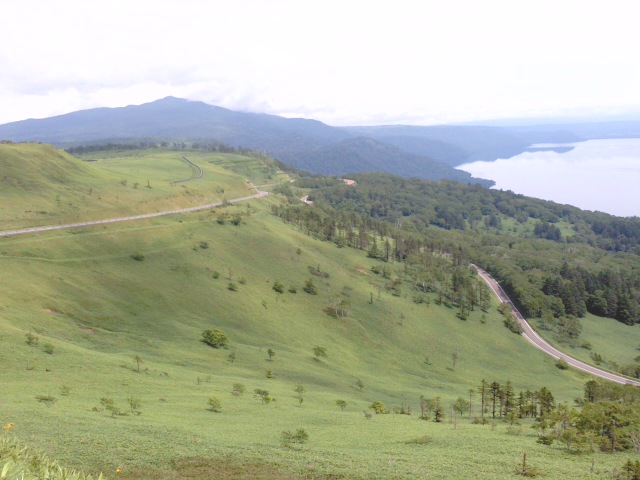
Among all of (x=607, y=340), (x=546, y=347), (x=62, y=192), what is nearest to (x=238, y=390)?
(x=62, y=192)

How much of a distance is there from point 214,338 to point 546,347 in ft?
346

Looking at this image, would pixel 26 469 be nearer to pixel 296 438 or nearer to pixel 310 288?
pixel 296 438

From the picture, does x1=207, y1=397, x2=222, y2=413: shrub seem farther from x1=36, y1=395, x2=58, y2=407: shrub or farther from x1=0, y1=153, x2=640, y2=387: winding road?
x1=0, y1=153, x2=640, y2=387: winding road

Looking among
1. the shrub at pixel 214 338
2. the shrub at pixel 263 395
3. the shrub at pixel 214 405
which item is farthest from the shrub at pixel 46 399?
the shrub at pixel 214 338

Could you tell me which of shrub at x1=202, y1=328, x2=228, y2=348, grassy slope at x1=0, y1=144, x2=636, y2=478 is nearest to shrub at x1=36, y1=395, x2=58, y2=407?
grassy slope at x1=0, y1=144, x2=636, y2=478

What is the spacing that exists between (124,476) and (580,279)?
7986 inches

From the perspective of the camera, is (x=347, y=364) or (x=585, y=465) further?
(x=347, y=364)

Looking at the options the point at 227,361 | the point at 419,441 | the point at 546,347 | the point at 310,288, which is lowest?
the point at 546,347

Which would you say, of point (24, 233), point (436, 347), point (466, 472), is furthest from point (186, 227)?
point (466, 472)

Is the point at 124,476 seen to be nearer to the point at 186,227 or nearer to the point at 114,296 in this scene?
the point at 114,296

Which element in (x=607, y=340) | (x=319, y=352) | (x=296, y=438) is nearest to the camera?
(x=296, y=438)

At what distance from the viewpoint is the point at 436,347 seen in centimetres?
10650

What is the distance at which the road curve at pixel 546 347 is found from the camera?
353 feet

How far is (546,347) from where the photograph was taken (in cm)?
12681
